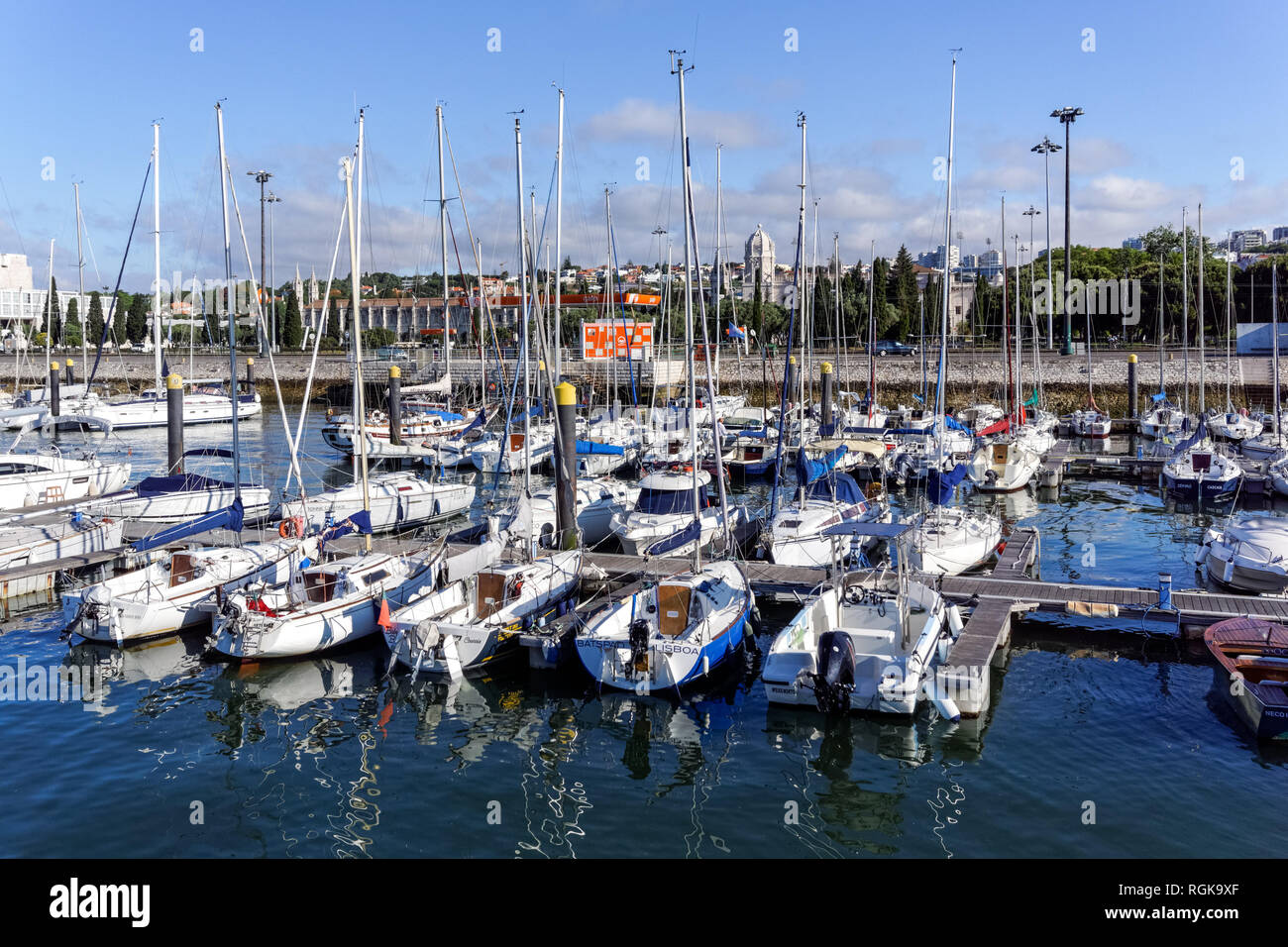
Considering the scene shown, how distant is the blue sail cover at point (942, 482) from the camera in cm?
3259

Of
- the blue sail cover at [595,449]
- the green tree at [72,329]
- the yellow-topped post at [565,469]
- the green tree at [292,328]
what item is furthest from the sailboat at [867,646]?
the green tree at [72,329]

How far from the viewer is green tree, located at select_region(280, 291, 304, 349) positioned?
103 metres

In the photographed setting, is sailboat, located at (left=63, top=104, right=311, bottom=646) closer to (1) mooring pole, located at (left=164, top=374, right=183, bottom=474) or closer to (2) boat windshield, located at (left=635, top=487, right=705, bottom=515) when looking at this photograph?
(2) boat windshield, located at (left=635, top=487, right=705, bottom=515)

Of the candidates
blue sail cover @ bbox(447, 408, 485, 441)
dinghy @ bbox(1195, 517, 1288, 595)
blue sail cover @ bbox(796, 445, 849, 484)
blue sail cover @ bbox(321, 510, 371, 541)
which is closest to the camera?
dinghy @ bbox(1195, 517, 1288, 595)

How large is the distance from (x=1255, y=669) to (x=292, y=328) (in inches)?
3921

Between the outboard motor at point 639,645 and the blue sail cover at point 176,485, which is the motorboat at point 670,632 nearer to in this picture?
the outboard motor at point 639,645

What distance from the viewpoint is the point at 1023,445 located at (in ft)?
133

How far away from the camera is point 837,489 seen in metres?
29.6

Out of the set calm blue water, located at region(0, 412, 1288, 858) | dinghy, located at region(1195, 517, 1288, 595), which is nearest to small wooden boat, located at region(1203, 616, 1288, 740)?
calm blue water, located at region(0, 412, 1288, 858)

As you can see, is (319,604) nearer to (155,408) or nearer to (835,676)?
(835,676)

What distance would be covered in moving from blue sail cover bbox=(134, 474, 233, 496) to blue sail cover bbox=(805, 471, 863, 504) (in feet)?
55.9

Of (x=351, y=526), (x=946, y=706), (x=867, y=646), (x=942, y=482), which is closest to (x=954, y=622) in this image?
(x=867, y=646)

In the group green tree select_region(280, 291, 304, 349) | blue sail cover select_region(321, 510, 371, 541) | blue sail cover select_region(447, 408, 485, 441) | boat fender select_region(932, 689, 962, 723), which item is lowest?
boat fender select_region(932, 689, 962, 723)
